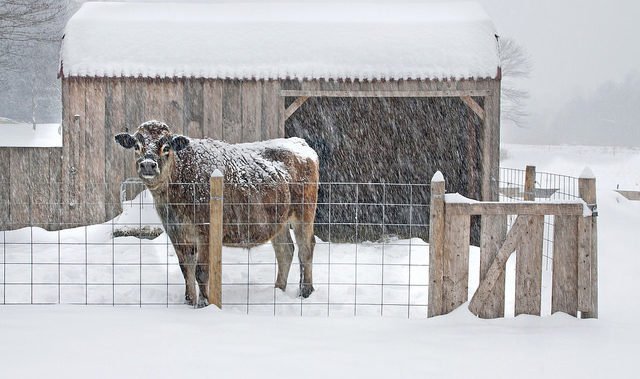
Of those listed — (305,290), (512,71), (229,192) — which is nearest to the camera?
(229,192)

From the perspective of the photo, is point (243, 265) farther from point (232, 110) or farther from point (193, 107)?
point (193, 107)

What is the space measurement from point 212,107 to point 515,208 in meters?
6.93

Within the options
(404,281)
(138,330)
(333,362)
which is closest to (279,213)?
(404,281)

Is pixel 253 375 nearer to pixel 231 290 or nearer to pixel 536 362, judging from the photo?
pixel 536 362

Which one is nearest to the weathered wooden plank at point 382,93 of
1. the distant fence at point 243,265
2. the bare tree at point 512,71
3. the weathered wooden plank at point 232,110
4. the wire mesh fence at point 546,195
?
the weathered wooden plank at point 232,110

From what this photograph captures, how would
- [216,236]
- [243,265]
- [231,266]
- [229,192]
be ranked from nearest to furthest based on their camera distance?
[216,236] → [229,192] → [231,266] → [243,265]

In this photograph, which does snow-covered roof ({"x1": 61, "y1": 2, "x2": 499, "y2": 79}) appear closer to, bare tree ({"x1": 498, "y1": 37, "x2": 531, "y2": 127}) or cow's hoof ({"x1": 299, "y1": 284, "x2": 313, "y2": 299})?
cow's hoof ({"x1": 299, "y1": 284, "x2": 313, "y2": 299})

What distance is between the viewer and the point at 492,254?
240 inches

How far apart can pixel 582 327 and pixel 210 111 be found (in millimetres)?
7590

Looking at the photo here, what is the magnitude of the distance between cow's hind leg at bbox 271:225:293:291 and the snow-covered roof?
3625 millimetres

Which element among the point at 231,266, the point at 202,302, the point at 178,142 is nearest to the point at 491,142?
the point at 231,266

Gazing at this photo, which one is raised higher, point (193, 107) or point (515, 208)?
point (193, 107)

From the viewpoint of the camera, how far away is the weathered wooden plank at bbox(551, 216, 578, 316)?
616 cm

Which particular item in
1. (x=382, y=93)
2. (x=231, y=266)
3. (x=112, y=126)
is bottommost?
(x=231, y=266)
